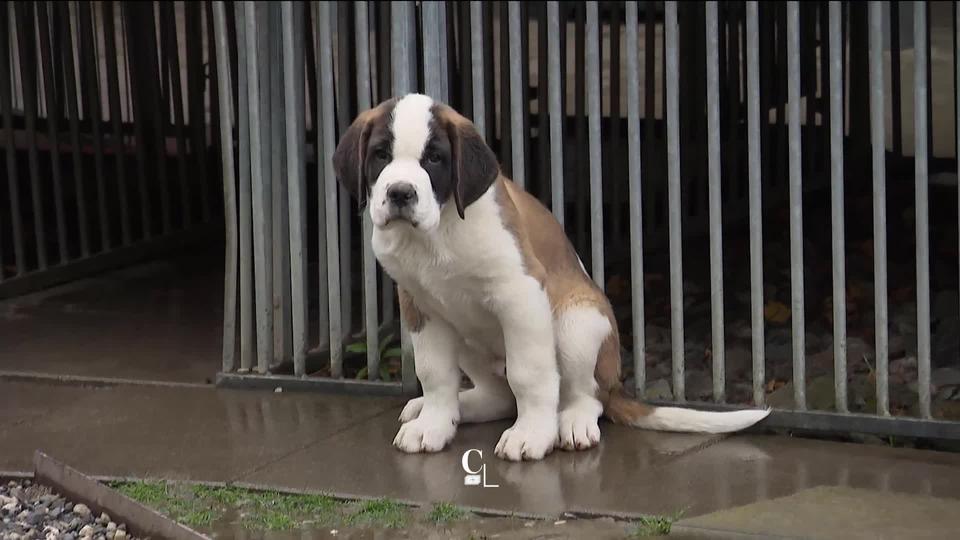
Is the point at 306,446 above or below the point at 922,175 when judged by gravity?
below

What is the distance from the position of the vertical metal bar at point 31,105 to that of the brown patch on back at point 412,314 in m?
4.57

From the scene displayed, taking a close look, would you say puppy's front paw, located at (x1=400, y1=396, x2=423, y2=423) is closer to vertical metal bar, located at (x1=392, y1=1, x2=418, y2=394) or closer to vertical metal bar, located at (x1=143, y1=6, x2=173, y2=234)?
vertical metal bar, located at (x1=392, y1=1, x2=418, y2=394)

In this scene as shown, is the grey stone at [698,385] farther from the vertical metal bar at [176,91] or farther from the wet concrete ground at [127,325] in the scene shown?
the vertical metal bar at [176,91]

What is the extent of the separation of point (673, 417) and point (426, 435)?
1032 mm

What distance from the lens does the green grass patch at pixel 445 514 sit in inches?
193

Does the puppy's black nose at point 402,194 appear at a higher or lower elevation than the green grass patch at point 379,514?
higher

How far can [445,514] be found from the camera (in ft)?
16.2

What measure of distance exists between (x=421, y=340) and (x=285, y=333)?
1.54 metres

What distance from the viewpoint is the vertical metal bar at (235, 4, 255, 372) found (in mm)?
6770

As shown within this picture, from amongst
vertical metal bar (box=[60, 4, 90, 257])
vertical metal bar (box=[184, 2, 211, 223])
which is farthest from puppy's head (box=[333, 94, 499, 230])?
vertical metal bar (box=[184, 2, 211, 223])

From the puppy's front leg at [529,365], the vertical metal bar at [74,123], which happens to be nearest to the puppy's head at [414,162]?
the puppy's front leg at [529,365]

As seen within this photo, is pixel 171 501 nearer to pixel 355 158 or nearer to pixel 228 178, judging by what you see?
pixel 355 158

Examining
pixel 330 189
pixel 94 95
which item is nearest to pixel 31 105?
pixel 94 95

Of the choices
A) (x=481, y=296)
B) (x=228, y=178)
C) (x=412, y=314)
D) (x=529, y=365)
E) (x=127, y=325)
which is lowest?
(x=127, y=325)
